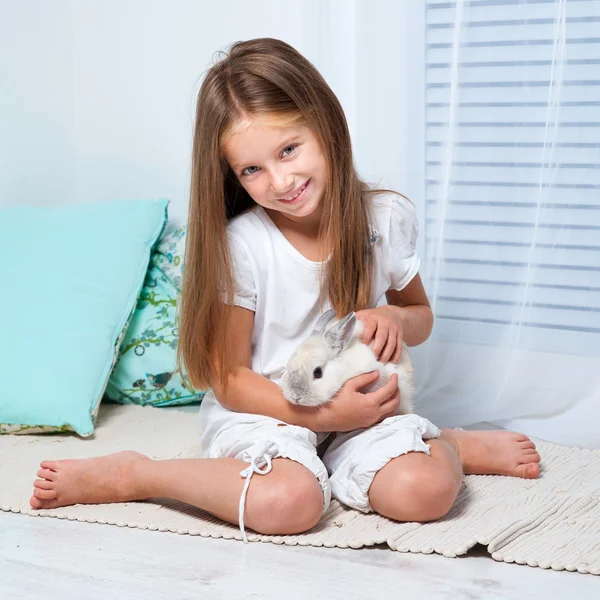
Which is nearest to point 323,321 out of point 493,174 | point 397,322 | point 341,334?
point 341,334

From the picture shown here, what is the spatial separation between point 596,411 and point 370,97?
0.75 meters

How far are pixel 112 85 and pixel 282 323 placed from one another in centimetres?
107

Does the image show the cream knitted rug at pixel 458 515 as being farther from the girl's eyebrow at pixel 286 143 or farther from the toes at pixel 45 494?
the girl's eyebrow at pixel 286 143

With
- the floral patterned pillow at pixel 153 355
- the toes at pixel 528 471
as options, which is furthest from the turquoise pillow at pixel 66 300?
the toes at pixel 528 471

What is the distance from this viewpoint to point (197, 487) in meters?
1.27

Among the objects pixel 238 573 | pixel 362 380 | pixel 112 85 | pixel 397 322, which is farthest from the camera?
pixel 112 85

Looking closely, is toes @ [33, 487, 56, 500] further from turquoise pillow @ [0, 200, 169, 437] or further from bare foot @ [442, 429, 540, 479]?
bare foot @ [442, 429, 540, 479]

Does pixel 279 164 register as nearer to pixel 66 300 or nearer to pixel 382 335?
pixel 382 335

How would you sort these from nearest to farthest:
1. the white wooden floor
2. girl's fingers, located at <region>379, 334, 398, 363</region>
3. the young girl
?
1. the white wooden floor
2. the young girl
3. girl's fingers, located at <region>379, 334, 398, 363</region>

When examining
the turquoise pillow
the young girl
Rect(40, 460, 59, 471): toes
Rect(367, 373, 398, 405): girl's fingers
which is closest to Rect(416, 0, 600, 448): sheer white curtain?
the young girl

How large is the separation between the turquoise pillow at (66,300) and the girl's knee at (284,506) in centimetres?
55

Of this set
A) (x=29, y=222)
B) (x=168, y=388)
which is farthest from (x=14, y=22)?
(x=168, y=388)

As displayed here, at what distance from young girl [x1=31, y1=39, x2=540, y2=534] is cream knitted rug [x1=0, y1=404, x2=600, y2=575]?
0.08 feet

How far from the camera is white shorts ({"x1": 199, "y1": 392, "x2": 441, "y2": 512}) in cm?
126
